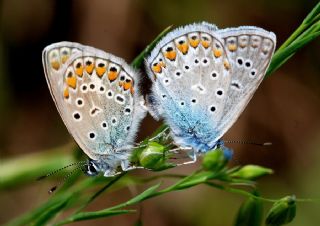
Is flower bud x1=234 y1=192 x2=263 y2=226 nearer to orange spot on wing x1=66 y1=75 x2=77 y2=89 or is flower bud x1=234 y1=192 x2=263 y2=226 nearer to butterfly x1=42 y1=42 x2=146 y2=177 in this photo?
butterfly x1=42 y1=42 x2=146 y2=177

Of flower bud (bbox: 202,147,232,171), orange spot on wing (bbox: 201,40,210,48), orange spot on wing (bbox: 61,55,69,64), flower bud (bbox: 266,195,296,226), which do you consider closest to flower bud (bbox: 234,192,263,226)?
flower bud (bbox: 266,195,296,226)

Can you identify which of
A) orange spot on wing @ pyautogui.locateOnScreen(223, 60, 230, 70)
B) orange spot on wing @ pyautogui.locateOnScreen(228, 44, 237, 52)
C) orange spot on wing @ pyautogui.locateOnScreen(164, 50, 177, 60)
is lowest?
orange spot on wing @ pyautogui.locateOnScreen(223, 60, 230, 70)

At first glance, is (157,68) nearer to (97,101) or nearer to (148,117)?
(97,101)

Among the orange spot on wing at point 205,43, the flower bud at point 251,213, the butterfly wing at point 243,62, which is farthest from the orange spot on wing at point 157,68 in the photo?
the flower bud at point 251,213

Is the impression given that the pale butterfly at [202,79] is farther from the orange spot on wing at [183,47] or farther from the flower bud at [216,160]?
the flower bud at [216,160]

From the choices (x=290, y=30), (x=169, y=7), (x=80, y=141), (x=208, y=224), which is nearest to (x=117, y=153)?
(x=80, y=141)

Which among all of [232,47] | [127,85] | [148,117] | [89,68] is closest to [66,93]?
[89,68]
